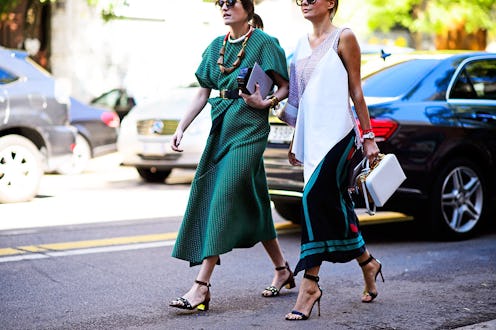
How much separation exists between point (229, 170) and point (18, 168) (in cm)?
545

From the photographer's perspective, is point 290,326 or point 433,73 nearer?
point 290,326

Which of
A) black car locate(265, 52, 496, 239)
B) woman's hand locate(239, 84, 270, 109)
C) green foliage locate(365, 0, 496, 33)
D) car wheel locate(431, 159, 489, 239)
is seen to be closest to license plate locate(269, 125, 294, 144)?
black car locate(265, 52, 496, 239)

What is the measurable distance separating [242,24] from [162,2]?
20.1 m

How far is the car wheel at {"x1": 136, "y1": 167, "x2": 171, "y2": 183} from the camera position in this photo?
13039 millimetres

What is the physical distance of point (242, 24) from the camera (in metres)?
5.59

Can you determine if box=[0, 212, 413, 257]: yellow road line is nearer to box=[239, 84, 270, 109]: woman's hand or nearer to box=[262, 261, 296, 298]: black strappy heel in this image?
box=[262, 261, 296, 298]: black strappy heel

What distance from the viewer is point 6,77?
10406mm

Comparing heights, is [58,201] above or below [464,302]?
below

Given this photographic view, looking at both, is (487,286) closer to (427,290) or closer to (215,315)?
(427,290)

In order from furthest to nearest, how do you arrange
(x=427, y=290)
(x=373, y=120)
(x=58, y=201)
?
(x=58, y=201) < (x=373, y=120) < (x=427, y=290)

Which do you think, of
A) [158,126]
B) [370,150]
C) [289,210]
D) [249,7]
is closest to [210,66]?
[249,7]

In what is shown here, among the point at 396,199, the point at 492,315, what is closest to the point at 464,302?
the point at 492,315

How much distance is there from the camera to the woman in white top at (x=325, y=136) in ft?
17.2

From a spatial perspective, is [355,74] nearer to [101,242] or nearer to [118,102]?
[101,242]
